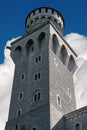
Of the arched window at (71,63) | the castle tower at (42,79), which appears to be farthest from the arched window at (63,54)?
the arched window at (71,63)

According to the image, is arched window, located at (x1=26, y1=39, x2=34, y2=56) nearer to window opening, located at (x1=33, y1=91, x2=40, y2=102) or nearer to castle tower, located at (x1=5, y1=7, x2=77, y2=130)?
castle tower, located at (x1=5, y1=7, x2=77, y2=130)

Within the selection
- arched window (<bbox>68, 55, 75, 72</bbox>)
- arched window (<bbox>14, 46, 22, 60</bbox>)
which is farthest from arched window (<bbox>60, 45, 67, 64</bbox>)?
arched window (<bbox>14, 46, 22, 60</bbox>)

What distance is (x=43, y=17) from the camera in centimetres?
3566

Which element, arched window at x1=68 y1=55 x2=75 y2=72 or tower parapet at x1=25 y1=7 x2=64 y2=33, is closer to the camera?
arched window at x1=68 y1=55 x2=75 y2=72

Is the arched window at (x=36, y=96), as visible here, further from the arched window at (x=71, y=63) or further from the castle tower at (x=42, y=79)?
the arched window at (x=71, y=63)

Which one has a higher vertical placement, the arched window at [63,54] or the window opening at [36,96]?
the arched window at [63,54]

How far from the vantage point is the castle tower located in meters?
23.8

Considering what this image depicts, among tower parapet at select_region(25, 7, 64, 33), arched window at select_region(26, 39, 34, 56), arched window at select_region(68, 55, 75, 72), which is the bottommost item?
arched window at select_region(68, 55, 75, 72)

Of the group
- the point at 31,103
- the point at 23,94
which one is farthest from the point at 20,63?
the point at 31,103

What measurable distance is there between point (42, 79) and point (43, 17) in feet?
40.8

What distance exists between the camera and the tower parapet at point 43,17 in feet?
117

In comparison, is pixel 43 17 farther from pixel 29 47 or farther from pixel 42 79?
pixel 42 79

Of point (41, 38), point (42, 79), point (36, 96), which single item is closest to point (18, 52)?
point (41, 38)

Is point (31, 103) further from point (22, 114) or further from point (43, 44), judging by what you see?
point (43, 44)
